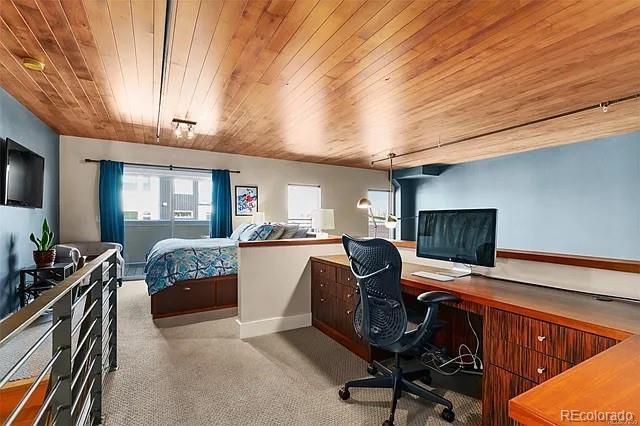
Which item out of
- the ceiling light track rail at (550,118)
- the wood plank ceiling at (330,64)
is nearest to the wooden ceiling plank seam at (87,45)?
the wood plank ceiling at (330,64)

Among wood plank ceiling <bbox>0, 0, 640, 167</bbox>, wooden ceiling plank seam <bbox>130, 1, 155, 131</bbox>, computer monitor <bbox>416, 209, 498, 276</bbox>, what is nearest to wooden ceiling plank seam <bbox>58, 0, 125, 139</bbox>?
wood plank ceiling <bbox>0, 0, 640, 167</bbox>

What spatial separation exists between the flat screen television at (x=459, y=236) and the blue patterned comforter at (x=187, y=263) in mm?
2517

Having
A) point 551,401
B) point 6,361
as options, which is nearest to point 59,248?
point 6,361

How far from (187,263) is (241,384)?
192 cm

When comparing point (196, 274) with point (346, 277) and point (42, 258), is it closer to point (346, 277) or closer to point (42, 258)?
point (42, 258)

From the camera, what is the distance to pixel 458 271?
2.47 meters

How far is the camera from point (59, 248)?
4.38m

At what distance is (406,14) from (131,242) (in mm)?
5936

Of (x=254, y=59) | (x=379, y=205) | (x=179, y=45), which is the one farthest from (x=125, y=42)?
(x=379, y=205)

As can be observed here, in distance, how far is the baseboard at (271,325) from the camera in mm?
3199

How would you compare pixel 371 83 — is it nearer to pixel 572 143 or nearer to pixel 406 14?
pixel 406 14

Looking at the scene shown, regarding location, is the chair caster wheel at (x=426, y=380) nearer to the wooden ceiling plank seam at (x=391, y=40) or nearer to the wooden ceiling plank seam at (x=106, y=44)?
the wooden ceiling plank seam at (x=391, y=40)

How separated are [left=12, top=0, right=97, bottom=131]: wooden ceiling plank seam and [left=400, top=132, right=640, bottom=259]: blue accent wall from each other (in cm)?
653

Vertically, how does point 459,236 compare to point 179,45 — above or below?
below
